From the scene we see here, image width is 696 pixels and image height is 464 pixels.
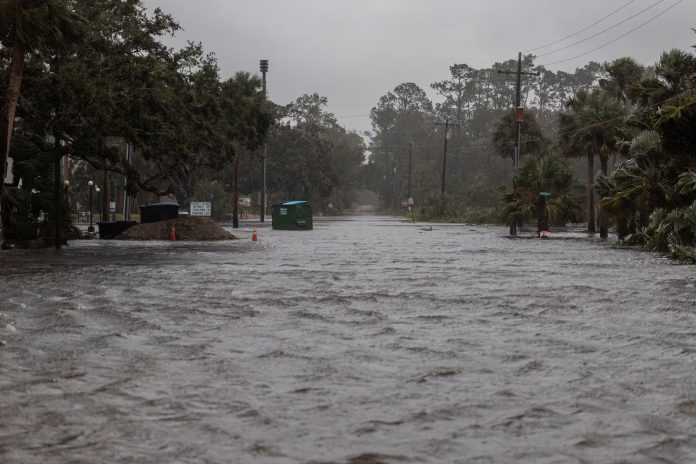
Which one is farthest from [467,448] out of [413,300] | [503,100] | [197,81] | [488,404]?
[503,100]

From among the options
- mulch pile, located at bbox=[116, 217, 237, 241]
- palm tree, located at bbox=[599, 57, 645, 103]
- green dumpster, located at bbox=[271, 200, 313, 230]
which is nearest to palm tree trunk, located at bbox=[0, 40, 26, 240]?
mulch pile, located at bbox=[116, 217, 237, 241]

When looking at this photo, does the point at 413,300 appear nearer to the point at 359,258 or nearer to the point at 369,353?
the point at 369,353

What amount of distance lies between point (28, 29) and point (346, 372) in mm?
18033

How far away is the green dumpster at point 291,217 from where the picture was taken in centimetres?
5119

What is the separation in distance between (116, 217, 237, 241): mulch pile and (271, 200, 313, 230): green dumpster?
14192mm

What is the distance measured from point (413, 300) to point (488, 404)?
698 centimetres

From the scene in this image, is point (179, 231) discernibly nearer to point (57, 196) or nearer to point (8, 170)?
point (57, 196)

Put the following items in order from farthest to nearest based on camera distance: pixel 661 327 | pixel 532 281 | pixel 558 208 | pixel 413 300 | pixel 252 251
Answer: pixel 558 208, pixel 252 251, pixel 532 281, pixel 413 300, pixel 661 327

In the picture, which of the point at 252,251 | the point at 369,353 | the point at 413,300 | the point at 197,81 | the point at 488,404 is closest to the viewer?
the point at 488,404

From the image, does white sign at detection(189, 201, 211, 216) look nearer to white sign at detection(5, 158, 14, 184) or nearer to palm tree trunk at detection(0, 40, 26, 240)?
white sign at detection(5, 158, 14, 184)

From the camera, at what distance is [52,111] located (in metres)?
27.8

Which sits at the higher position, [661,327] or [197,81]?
[197,81]

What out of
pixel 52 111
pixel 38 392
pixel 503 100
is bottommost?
pixel 38 392

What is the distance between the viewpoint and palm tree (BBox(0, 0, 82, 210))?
21.8 meters
